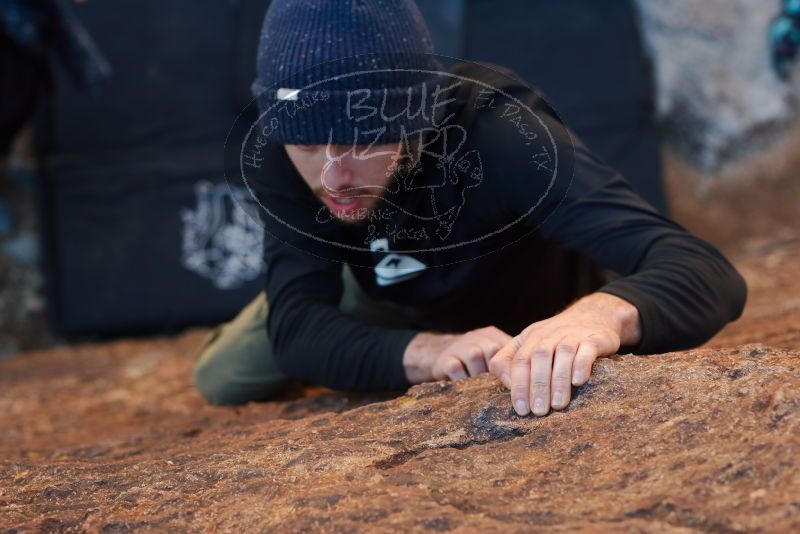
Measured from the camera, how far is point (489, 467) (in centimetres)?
100

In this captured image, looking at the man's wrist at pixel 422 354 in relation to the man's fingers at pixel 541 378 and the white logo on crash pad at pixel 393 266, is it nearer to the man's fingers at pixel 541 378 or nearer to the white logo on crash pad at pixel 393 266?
the white logo on crash pad at pixel 393 266

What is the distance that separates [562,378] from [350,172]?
36 centimetres

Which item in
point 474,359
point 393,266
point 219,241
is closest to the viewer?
point 474,359

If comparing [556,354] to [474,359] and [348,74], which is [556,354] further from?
[348,74]

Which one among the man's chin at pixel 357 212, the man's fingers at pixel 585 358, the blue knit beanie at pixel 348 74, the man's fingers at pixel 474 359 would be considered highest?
the blue knit beanie at pixel 348 74

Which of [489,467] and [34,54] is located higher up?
[34,54]

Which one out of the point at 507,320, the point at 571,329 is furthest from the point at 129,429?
the point at 571,329

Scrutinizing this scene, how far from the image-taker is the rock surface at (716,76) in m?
3.16

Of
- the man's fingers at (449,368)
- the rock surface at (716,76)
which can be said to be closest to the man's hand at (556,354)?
the man's fingers at (449,368)

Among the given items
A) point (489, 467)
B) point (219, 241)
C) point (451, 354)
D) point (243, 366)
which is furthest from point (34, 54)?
point (489, 467)

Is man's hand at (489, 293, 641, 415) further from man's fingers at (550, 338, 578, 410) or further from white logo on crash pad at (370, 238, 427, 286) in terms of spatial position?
white logo on crash pad at (370, 238, 427, 286)

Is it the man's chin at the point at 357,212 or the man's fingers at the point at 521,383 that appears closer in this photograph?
the man's fingers at the point at 521,383

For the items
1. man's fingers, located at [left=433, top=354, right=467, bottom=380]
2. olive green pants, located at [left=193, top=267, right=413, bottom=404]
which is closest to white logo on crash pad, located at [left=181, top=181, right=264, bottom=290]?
olive green pants, located at [left=193, top=267, right=413, bottom=404]

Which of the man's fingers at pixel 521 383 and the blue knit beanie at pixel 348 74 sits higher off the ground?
the blue knit beanie at pixel 348 74
